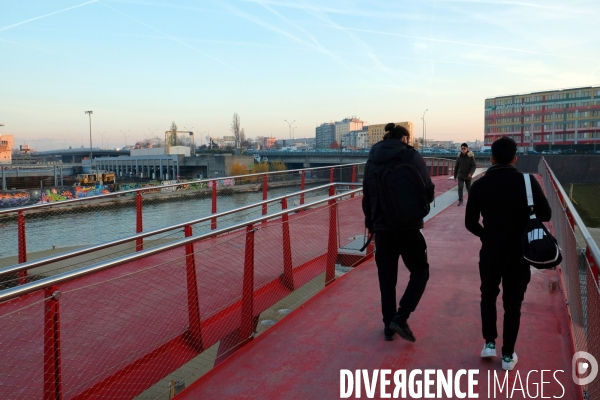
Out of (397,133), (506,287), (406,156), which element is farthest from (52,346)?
(506,287)

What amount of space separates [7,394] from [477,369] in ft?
9.50

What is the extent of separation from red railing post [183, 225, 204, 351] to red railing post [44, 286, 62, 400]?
1.12 m

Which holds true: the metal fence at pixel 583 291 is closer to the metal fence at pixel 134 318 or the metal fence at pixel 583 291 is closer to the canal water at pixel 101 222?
the metal fence at pixel 134 318

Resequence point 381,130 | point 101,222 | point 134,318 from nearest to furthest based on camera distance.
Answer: point 134,318 < point 101,222 < point 381,130

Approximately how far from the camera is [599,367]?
8.33ft

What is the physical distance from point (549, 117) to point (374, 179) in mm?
91031

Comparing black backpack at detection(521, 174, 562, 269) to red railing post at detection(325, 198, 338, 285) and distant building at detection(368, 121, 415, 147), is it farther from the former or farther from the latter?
red railing post at detection(325, 198, 338, 285)

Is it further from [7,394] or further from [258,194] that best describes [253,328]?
[258,194]

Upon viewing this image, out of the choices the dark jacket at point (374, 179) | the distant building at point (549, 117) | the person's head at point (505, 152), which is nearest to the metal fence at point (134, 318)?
the dark jacket at point (374, 179)

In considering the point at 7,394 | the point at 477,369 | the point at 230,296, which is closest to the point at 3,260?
the point at 230,296

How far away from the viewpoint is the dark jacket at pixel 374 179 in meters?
3.42

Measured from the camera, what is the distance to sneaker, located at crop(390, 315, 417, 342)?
370cm

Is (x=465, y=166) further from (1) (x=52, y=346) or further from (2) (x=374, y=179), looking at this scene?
(1) (x=52, y=346)

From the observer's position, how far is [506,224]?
3.07 metres
